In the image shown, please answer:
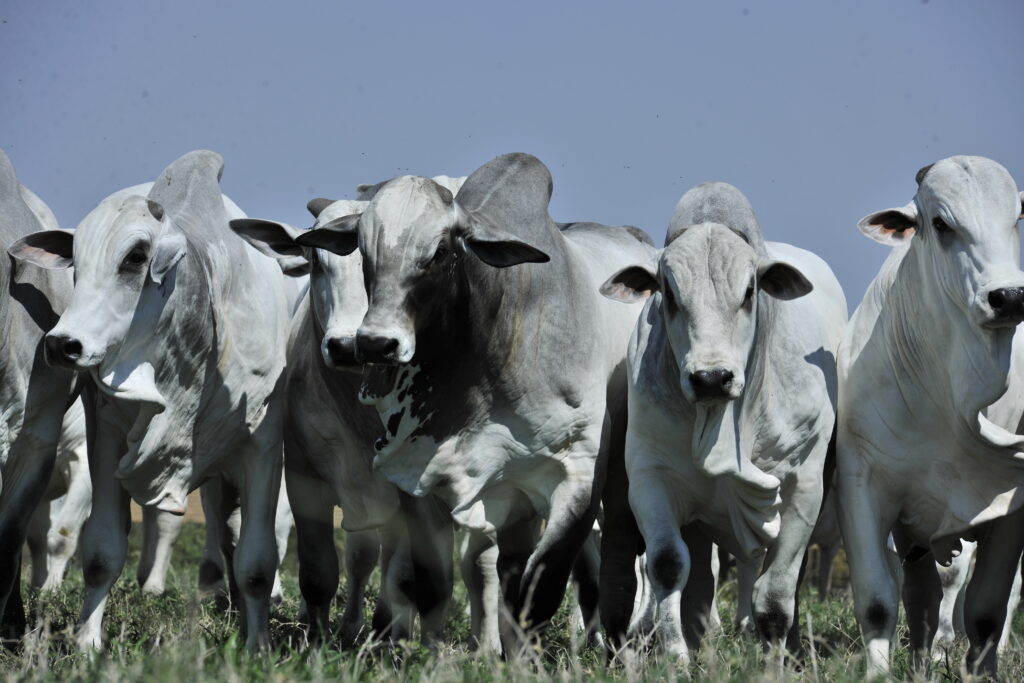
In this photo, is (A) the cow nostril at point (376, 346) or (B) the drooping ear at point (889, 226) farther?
(B) the drooping ear at point (889, 226)

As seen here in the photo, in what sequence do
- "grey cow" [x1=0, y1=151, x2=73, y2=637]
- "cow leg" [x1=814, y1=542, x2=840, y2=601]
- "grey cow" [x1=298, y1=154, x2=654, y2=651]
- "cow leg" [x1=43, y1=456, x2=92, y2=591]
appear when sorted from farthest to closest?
"cow leg" [x1=814, y1=542, x2=840, y2=601], "cow leg" [x1=43, y1=456, x2=92, y2=591], "grey cow" [x1=0, y1=151, x2=73, y2=637], "grey cow" [x1=298, y1=154, x2=654, y2=651]

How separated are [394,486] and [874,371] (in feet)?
8.33

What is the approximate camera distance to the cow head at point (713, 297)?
6.12m

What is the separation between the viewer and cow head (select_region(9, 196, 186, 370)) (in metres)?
6.40

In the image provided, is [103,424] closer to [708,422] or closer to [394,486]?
[394,486]

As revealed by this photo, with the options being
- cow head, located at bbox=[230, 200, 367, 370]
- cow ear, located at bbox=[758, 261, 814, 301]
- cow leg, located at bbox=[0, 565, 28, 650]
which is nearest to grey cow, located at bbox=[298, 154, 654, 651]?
cow head, located at bbox=[230, 200, 367, 370]

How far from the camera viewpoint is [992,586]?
678 centimetres

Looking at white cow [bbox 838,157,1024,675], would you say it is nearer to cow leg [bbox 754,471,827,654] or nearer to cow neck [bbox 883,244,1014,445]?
cow neck [bbox 883,244,1014,445]

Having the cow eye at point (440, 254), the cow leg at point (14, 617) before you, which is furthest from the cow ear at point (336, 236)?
the cow leg at point (14, 617)

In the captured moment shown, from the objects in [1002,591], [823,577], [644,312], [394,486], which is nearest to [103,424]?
[394,486]

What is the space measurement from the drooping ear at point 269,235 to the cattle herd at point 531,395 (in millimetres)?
18

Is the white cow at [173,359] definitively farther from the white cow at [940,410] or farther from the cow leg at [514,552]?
the white cow at [940,410]

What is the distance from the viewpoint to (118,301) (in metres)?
6.61

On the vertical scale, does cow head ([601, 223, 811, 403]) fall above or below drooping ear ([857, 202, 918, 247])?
below
